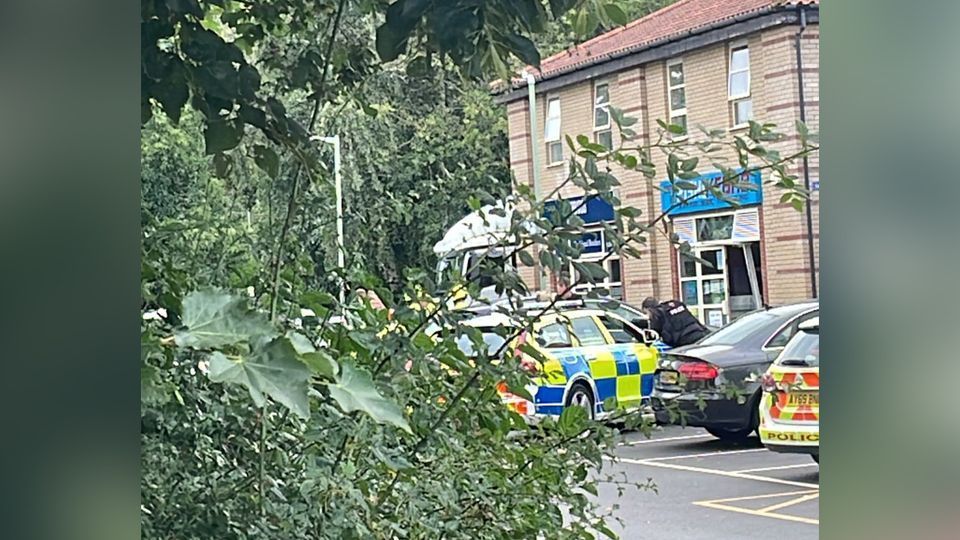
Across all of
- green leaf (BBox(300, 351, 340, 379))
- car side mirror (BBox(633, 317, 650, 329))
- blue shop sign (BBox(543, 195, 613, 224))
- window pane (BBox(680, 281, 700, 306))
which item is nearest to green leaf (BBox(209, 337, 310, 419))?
green leaf (BBox(300, 351, 340, 379))

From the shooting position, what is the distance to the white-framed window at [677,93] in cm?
138

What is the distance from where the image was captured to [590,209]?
1.29 meters

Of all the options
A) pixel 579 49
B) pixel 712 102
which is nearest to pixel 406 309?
pixel 579 49

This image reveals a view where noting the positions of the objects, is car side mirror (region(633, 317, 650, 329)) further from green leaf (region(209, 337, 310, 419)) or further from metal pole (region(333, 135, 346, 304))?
green leaf (region(209, 337, 310, 419))

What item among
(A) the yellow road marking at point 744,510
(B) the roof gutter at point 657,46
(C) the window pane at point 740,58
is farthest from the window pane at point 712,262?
(A) the yellow road marking at point 744,510

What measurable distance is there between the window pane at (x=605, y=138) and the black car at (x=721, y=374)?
1.10ft

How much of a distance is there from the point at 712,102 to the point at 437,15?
23.1 inches

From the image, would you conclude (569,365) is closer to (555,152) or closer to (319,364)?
(555,152)

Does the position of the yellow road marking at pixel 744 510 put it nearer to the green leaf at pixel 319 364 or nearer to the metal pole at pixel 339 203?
the metal pole at pixel 339 203

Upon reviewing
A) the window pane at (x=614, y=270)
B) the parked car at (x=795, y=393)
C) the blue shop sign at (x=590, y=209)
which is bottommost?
the parked car at (x=795, y=393)

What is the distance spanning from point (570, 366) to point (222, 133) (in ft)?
2.60

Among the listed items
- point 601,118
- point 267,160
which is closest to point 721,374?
point 601,118
